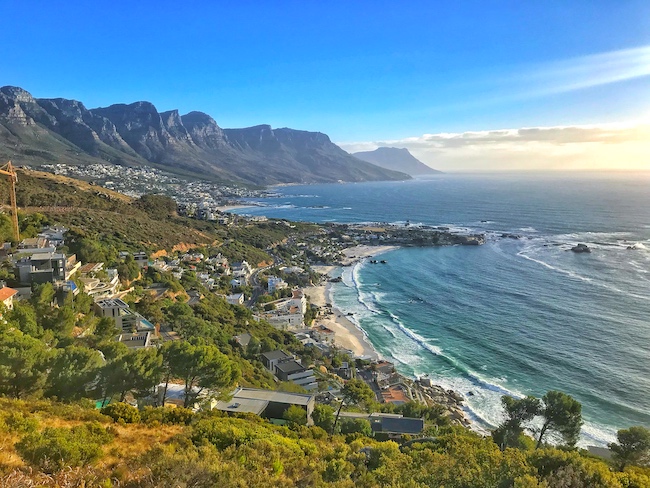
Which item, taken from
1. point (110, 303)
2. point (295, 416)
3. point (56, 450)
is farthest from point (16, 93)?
point (56, 450)

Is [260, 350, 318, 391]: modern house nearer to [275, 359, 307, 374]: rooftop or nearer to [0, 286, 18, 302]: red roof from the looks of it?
[275, 359, 307, 374]: rooftop

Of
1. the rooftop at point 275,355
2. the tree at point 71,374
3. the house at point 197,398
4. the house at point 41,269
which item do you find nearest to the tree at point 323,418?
the house at point 197,398

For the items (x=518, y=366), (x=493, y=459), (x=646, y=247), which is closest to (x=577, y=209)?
(x=646, y=247)

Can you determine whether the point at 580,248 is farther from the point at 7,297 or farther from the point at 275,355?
the point at 7,297

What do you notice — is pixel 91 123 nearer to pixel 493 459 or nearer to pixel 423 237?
pixel 423 237

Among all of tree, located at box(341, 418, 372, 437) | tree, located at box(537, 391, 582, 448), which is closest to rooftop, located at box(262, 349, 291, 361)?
tree, located at box(341, 418, 372, 437)

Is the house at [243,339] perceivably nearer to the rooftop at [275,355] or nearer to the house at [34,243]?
the rooftop at [275,355]

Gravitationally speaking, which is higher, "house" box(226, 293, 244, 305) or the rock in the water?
the rock in the water
